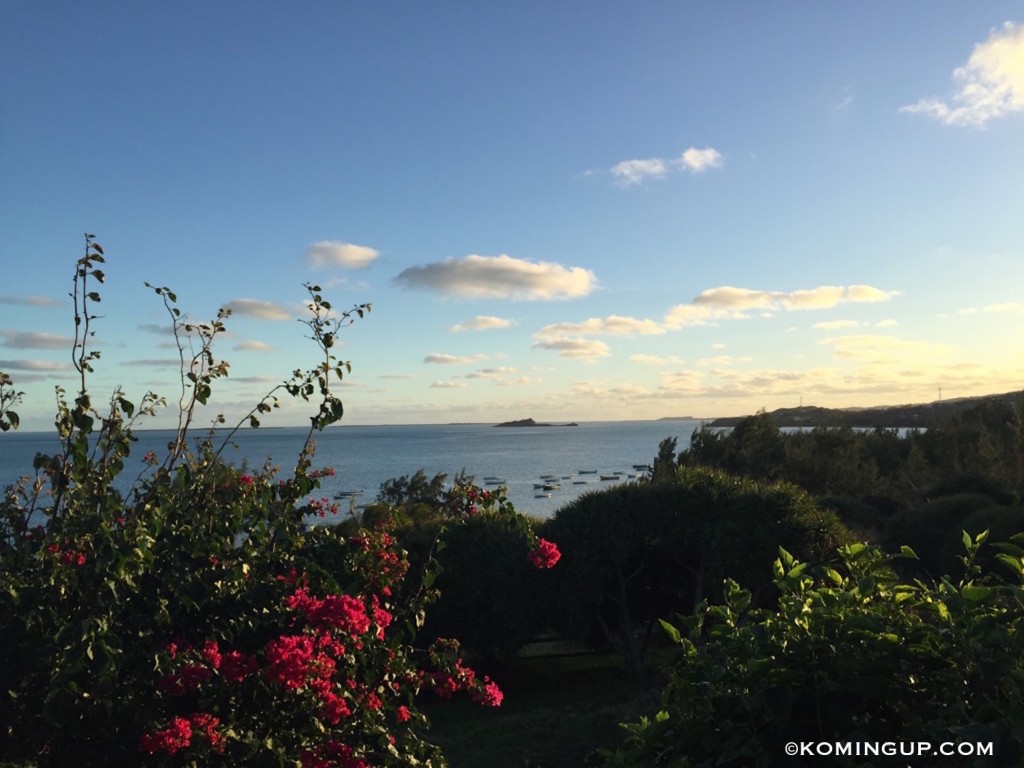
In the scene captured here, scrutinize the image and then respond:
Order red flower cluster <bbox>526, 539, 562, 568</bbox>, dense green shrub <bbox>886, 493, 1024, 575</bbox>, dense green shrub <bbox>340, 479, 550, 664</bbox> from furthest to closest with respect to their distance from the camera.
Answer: dense green shrub <bbox>886, 493, 1024, 575</bbox> → dense green shrub <bbox>340, 479, 550, 664</bbox> → red flower cluster <bbox>526, 539, 562, 568</bbox>

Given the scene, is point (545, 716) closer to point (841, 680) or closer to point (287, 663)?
point (287, 663)

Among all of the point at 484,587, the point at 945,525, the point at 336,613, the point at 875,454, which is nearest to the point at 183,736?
the point at 336,613

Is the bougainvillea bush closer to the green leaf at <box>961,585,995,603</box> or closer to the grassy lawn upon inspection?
the green leaf at <box>961,585,995,603</box>

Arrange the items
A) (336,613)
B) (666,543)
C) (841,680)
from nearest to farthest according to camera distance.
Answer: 1. (841,680)
2. (336,613)
3. (666,543)

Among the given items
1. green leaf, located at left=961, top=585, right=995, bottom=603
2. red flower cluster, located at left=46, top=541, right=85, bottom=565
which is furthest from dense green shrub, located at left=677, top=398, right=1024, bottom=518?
red flower cluster, located at left=46, top=541, right=85, bottom=565

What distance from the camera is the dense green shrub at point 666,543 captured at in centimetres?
1233

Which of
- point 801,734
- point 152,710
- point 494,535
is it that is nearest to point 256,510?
point 152,710

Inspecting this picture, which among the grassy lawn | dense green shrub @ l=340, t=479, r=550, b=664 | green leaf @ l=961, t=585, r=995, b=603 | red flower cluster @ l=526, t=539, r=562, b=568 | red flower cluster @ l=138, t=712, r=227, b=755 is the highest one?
green leaf @ l=961, t=585, r=995, b=603

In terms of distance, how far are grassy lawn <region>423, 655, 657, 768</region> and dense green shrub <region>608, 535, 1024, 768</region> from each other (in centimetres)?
711

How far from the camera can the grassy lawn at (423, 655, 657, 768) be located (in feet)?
31.6

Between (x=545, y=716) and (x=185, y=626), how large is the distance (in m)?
8.60

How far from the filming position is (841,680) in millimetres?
2250

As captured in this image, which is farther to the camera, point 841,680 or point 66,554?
point 66,554

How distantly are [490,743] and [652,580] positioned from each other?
17.0 ft
